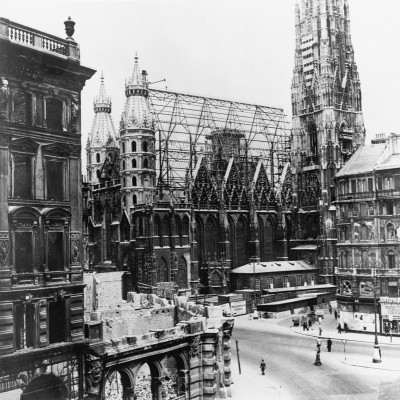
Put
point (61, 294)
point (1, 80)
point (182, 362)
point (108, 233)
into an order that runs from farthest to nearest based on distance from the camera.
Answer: point (108, 233) < point (182, 362) < point (61, 294) < point (1, 80)

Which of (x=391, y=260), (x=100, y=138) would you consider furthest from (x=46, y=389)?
(x=100, y=138)

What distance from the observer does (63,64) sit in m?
27.0

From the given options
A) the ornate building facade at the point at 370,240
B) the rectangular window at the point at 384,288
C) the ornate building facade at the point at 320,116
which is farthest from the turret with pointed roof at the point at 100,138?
the rectangular window at the point at 384,288

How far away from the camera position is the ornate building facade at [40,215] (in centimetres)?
2417

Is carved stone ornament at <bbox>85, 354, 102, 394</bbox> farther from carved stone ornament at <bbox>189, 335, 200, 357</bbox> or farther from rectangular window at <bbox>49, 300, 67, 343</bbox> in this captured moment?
carved stone ornament at <bbox>189, 335, 200, 357</bbox>

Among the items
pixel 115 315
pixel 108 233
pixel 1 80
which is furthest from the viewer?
pixel 108 233

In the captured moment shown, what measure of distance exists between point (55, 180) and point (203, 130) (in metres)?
70.8

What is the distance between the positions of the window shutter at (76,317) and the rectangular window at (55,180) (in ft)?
15.3

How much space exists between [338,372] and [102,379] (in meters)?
21.2

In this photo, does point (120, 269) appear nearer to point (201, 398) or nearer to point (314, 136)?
point (314, 136)

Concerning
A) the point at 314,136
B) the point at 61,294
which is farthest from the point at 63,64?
the point at 314,136

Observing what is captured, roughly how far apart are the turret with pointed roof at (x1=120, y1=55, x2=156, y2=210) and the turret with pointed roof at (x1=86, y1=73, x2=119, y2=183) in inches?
612

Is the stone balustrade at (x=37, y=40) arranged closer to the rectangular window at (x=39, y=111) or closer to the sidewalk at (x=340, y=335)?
the rectangular window at (x=39, y=111)

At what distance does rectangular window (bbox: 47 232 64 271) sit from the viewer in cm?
2622
